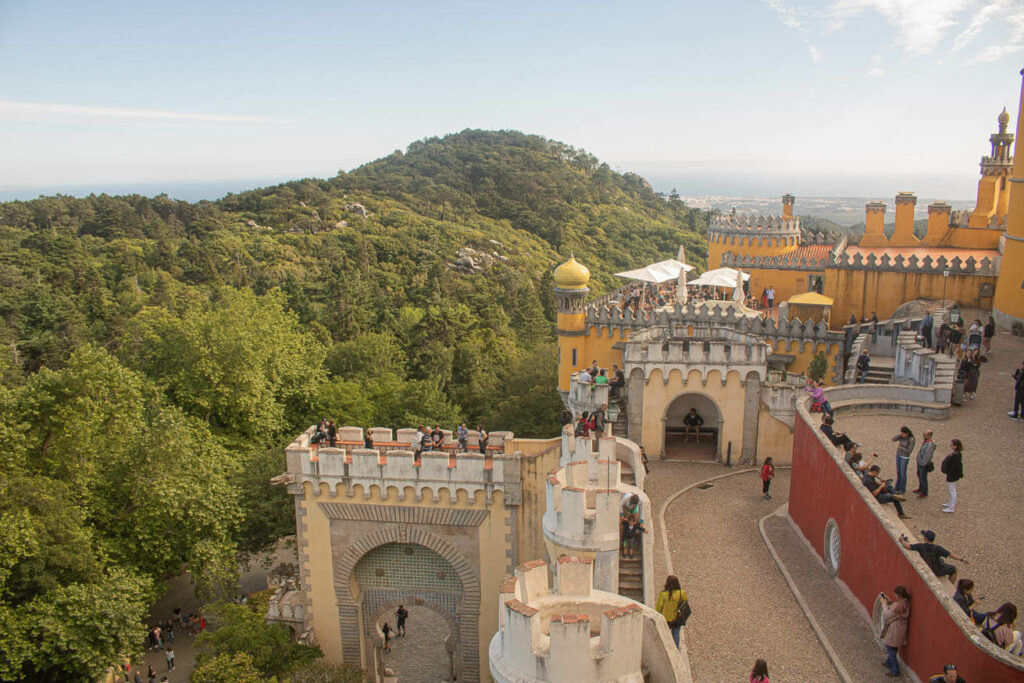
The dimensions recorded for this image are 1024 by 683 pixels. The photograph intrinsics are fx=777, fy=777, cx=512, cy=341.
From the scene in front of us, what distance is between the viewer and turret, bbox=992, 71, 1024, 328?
23.4 meters

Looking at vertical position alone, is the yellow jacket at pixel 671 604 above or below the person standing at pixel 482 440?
above

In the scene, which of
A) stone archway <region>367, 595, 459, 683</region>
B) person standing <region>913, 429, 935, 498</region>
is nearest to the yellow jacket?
person standing <region>913, 429, 935, 498</region>

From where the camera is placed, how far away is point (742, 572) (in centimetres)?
1446

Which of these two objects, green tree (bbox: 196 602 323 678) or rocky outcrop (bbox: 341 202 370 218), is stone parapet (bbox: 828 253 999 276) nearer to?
green tree (bbox: 196 602 323 678)

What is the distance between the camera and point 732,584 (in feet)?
45.8

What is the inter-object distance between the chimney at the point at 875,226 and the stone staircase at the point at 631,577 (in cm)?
2549

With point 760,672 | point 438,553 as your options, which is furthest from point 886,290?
point 760,672

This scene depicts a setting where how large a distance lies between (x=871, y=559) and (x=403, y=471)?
10935mm

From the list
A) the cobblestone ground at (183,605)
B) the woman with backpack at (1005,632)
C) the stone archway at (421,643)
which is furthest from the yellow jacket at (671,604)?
the cobblestone ground at (183,605)

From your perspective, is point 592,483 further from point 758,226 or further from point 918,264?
point 758,226

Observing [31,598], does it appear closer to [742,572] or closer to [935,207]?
[742,572]

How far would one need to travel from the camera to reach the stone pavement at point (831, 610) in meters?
11.3

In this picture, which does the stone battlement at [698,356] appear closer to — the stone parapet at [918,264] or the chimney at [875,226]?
the stone parapet at [918,264]

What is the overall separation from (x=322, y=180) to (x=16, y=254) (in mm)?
56468
